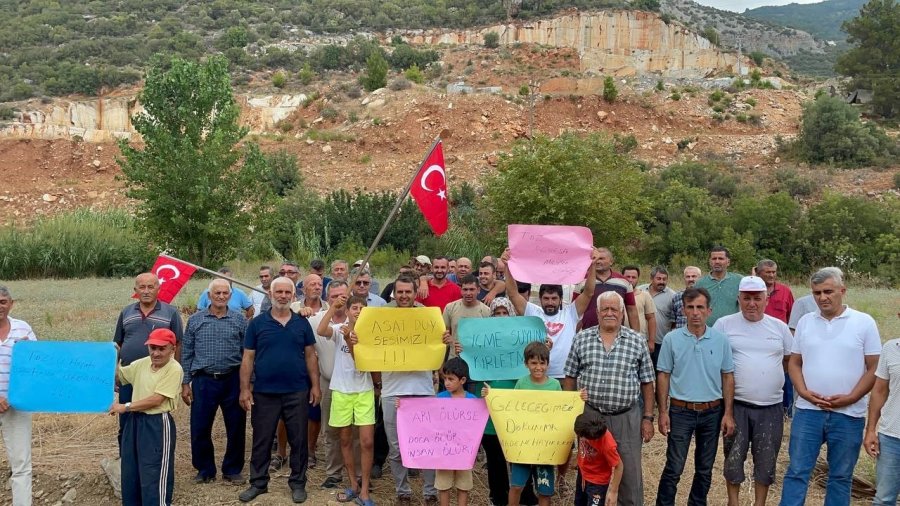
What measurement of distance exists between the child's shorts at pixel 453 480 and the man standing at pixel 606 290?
68.3 inches

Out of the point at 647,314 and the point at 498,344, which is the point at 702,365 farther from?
the point at 647,314

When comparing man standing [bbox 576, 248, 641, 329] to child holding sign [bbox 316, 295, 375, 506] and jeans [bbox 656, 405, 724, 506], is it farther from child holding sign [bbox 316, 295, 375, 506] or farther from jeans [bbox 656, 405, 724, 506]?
child holding sign [bbox 316, 295, 375, 506]

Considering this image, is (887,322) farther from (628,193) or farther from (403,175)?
(403,175)

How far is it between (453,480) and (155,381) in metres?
2.61

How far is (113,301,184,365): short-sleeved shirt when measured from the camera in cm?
632

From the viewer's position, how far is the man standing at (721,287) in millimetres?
8164

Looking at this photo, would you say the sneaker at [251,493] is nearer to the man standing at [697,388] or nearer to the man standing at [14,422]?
the man standing at [14,422]

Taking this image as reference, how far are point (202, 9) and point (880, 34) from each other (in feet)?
247

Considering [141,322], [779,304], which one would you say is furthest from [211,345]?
[779,304]

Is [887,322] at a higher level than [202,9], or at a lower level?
lower

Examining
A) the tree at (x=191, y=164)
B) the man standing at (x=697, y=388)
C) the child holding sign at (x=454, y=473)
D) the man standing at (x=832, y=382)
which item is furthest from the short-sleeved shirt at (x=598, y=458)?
the tree at (x=191, y=164)

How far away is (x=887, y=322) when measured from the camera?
1554 cm

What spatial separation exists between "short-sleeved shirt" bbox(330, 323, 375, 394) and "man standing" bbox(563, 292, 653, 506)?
2044 millimetres

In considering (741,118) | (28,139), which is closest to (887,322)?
(741,118)
